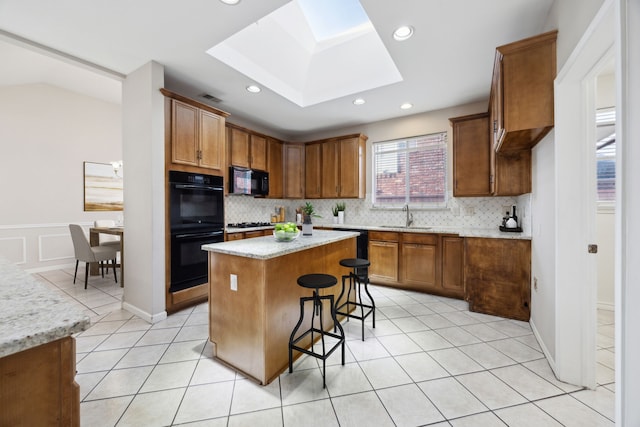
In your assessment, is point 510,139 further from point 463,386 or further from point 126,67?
point 126,67

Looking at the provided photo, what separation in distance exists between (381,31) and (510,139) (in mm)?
1477

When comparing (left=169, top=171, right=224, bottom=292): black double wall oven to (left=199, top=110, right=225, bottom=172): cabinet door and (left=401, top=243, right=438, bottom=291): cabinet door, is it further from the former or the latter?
(left=401, top=243, right=438, bottom=291): cabinet door

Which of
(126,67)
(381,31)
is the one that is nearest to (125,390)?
(126,67)

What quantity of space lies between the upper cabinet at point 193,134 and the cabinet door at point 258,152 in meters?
0.98

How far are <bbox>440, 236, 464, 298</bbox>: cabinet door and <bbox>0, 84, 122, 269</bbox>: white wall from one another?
6721 millimetres

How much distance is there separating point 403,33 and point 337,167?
264 cm

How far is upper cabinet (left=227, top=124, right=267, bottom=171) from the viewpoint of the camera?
4.17m

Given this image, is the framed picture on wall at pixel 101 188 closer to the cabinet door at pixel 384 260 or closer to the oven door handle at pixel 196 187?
the oven door handle at pixel 196 187

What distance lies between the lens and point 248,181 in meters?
4.35

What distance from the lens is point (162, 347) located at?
237cm

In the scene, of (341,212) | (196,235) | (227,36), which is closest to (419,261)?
(341,212)

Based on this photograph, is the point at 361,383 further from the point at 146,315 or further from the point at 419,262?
the point at 146,315

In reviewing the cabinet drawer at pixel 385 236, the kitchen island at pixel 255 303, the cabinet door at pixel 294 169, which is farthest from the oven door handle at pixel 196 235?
the cabinet drawer at pixel 385 236

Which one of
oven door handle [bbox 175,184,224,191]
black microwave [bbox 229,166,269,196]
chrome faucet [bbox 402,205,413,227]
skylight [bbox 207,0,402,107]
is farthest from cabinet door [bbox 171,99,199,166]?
chrome faucet [bbox 402,205,413,227]
